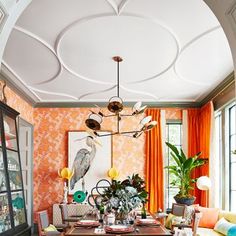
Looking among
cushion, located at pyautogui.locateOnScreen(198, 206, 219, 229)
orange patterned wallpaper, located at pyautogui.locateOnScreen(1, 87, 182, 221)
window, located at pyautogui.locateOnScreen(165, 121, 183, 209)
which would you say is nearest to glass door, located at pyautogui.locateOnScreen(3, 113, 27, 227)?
cushion, located at pyautogui.locateOnScreen(198, 206, 219, 229)

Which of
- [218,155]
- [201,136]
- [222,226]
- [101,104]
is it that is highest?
[101,104]

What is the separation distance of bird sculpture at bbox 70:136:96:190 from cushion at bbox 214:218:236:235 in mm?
3290

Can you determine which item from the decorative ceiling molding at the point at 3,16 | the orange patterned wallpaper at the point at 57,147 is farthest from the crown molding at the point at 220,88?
the decorative ceiling molding at the point at 3,16

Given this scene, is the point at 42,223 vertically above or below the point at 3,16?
below

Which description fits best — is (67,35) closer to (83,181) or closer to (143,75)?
(143,75)

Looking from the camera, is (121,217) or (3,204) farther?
(121,217)

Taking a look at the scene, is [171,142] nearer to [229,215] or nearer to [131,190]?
[229,215]

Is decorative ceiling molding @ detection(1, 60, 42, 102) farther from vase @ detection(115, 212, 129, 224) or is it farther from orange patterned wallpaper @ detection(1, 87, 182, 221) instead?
vase @ detection(115, 212, 129, 224)

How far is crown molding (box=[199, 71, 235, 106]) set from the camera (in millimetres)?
6684

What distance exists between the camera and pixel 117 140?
9102mm

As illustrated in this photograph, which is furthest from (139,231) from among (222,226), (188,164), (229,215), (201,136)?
(201,136)

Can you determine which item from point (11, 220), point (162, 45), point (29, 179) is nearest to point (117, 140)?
point (29, 179)

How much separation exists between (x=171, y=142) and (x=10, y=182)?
5204 mm

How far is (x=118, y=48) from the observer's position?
536cm
